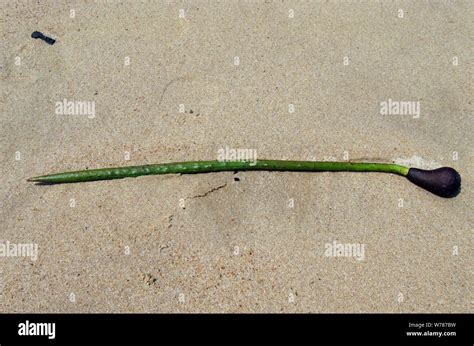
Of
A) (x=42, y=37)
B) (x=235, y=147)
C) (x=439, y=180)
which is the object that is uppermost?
(x=42, y=37)

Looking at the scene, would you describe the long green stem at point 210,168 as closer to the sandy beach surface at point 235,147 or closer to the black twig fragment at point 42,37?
the sandy beach surface at point 235,147

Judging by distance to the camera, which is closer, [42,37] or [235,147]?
[235,147]

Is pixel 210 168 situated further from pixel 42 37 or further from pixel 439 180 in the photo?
pixel 42 37

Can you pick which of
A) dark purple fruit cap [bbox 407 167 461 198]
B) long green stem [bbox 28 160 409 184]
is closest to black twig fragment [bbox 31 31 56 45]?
long green stem [bbox 28 160 409 184]

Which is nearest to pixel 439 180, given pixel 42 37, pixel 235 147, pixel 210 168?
pixel 235 147

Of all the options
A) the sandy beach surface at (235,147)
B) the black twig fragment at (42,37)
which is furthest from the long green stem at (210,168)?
the black twig fragment at (42,37)

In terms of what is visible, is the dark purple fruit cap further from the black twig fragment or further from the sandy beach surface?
the black twig fragment
